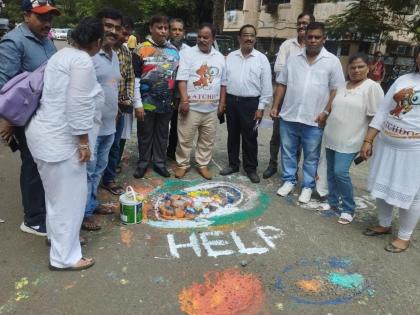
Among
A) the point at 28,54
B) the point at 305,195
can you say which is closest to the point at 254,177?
the point at 305,195

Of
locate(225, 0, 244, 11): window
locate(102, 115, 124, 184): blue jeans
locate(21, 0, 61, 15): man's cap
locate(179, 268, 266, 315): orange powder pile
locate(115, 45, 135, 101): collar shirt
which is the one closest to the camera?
locate(179, 268, 266, 315): orange powder pile

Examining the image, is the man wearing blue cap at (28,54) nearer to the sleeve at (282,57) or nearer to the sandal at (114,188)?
the sandal at (114,188)

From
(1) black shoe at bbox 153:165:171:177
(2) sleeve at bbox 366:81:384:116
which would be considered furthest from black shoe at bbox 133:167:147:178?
(2) sleeve at bbox 366:81:384:116

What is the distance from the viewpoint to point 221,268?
300 centimetres

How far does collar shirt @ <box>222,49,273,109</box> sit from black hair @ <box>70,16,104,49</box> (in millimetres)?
2354

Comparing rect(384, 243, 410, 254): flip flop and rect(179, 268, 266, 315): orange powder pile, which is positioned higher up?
rect(384, 243, 410, 254): flip flop

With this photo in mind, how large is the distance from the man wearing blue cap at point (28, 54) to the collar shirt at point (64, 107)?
49 centimetres

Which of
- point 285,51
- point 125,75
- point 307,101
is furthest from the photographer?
point 285,51

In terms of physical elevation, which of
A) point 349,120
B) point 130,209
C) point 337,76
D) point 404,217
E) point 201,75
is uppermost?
point 337,76

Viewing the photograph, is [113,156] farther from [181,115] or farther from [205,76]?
[205,76]

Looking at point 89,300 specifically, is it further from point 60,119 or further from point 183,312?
point 60,119

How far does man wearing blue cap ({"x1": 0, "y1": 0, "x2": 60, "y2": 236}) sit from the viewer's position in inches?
115

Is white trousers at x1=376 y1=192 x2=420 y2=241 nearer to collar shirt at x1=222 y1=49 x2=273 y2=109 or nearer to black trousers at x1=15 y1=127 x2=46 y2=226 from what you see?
collar shirt at x1=222 y1=49 x2=273 y2=109

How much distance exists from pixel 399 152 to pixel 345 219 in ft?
3.11
